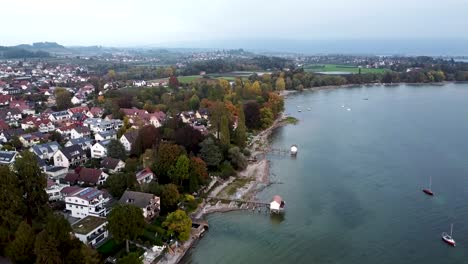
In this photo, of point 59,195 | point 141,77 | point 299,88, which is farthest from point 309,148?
point 141,77

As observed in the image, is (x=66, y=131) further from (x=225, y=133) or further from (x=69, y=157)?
(x=225, y=133)

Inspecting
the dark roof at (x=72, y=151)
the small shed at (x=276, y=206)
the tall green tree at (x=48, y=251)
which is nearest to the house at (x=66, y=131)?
the dark roof at (x=72, y=151)

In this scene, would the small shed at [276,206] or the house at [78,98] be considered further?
the house at [78,98]

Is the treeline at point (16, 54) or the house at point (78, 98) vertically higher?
the treeline at point (16, 54)

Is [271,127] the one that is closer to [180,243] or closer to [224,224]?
[224,224]

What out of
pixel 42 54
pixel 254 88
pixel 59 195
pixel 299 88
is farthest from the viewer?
pixel 42 54

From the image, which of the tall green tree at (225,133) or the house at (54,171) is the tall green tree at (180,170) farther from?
the house at (54,171)
